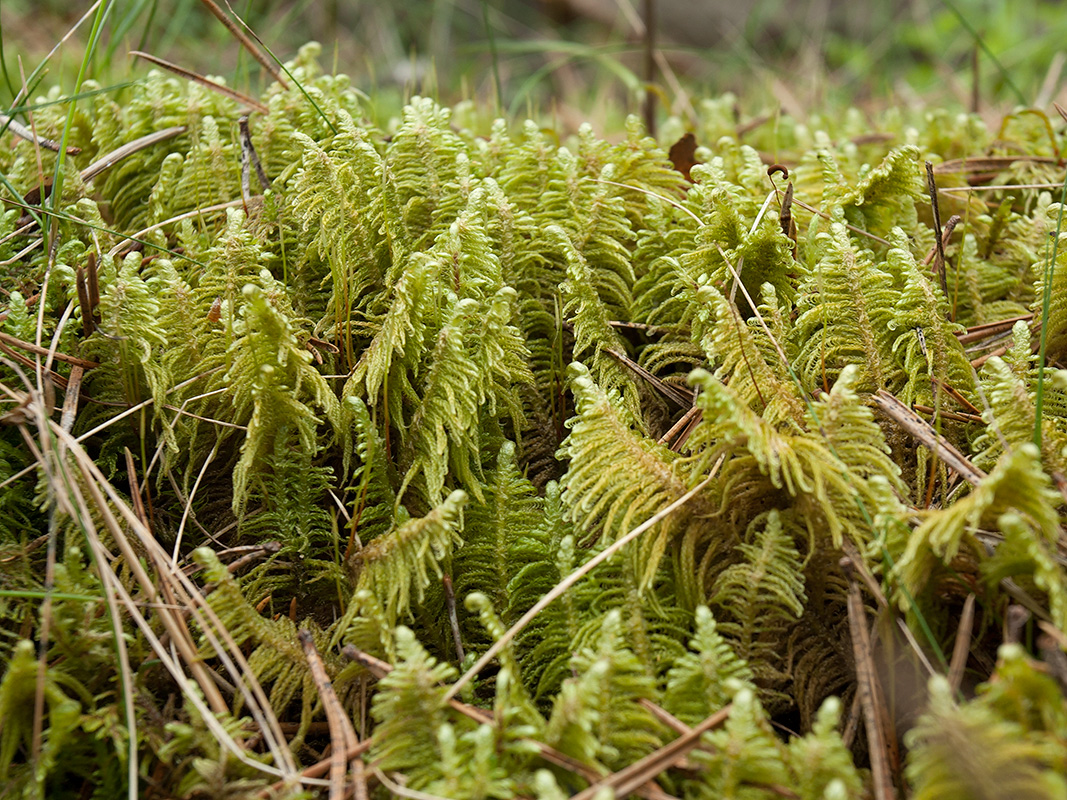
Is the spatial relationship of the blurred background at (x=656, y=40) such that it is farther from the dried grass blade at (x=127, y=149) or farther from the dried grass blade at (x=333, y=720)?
the dried grass blade at (x=333, y=720)

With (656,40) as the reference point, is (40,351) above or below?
below

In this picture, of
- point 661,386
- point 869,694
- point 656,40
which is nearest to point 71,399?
point 661,386

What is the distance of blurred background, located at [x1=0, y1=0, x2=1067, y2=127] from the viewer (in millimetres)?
3949

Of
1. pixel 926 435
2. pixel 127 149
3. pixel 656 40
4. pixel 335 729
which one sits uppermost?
pixel 656 40

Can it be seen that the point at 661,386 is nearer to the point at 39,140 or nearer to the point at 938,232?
the point at 938,232

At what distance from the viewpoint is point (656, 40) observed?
4.60 metres

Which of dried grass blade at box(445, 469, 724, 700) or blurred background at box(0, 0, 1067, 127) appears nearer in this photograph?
dried grass blade at box(445, 469, 724, 700)

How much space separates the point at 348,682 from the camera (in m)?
1.15

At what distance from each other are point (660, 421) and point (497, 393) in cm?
30

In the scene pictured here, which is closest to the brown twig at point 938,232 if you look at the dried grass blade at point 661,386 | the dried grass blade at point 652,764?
the dried grass blade at point 661,386

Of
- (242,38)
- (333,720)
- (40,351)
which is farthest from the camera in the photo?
(242,38)

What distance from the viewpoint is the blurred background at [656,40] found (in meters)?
3.95

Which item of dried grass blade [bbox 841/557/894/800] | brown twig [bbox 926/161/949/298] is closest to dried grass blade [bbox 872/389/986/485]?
dried grass blade [bbox 841/557/894/800]

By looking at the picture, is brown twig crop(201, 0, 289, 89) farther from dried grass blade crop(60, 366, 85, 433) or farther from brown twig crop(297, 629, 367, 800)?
brown twig crop(297, 629, 367, 800)
